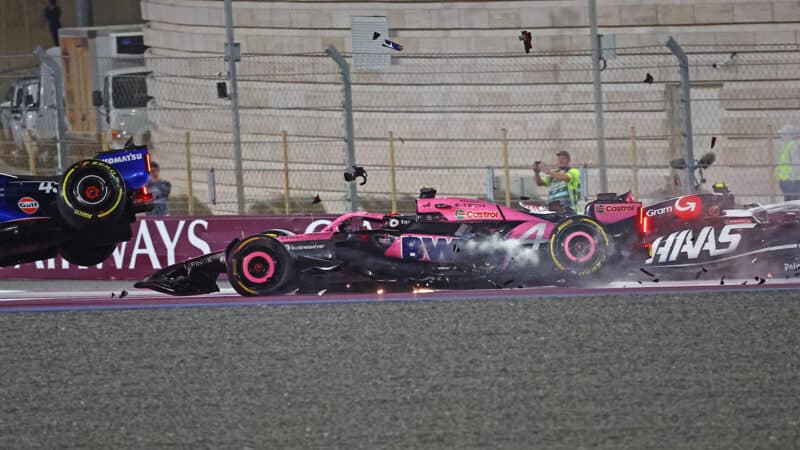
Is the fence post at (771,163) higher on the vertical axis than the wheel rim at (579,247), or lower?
higher

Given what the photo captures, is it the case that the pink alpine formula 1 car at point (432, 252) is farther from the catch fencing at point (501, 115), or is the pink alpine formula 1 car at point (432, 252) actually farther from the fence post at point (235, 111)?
the catch fencing at point (501, 115)

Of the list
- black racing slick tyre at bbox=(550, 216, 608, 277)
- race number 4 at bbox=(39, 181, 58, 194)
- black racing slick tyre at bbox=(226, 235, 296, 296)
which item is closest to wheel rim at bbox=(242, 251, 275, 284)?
black racing slick tyre at bbox=(226, 235, 296, 296)

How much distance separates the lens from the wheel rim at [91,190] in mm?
9422

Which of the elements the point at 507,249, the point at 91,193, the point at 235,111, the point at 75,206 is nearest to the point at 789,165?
the point at 507,249

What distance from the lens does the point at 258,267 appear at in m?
10.0

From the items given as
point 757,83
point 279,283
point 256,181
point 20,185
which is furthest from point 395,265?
point 757,83

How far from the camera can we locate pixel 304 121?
17.6m

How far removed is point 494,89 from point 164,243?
18.3 ft

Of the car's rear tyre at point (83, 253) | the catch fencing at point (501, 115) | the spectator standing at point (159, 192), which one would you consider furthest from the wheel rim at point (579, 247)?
the catch fencing at point (501, 115)

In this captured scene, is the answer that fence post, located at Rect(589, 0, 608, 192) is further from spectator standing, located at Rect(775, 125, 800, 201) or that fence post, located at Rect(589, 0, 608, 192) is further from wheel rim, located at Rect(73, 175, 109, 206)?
wheel rim, located at Rect(73, 175, 109, 206)

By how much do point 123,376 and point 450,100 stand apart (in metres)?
12.2

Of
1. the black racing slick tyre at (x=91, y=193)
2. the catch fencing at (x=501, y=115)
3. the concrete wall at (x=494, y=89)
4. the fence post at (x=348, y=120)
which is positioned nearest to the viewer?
the black racing slick tyre at (x=91, y=193)

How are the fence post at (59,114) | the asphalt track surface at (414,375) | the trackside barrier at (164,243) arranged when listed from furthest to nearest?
the trackside barrier at (164,243) < the fence post at (59,114) < the asphalt track surface at (414,375)

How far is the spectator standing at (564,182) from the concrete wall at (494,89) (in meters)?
2.23
